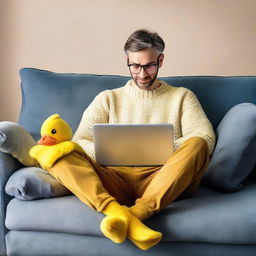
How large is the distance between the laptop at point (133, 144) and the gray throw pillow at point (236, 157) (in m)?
0.24

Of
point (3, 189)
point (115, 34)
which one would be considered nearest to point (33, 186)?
point (3, 189)

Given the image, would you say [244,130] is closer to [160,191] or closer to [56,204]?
[160,191]

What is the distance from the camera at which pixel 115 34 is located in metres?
2.75

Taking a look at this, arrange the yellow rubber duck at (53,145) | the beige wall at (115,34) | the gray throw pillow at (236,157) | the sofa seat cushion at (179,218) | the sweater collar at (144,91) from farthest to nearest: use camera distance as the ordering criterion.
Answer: the beige wall at (115,34), the sweater collar at (144,91), the gray throw pillow at (236,157), the yellow rubber duck at (53,145), the sofa seat cushion at (179,218)

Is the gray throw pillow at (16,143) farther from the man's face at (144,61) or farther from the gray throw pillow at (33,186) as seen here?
the man's face at (144,61)

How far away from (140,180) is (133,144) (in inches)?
7.1

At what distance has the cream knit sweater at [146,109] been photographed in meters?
2.06

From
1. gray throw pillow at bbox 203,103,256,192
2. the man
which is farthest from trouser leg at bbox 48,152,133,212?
gray throw pillow at bbox 203,103,256,192

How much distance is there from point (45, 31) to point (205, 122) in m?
1.24

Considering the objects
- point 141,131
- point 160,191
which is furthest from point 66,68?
point 160,191

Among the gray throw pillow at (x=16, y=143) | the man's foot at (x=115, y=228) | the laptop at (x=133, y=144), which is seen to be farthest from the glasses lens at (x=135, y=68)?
the man's foot at (x=115, y=228)

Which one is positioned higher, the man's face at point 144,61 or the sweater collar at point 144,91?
the man's face at point 144,61

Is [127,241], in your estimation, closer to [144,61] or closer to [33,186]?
[33,186]

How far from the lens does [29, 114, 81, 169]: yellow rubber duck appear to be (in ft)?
5.55
